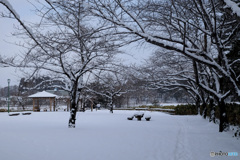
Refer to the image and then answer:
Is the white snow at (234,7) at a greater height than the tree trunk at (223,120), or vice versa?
the white snow at (234,7)

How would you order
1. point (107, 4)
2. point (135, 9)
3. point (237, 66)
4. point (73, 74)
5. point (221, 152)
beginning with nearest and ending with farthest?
point (221, 152) → point (107, 4) → point (135, 9) → point (73, 74) → point (237, 66)

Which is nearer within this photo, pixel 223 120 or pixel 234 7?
pixel 234 7

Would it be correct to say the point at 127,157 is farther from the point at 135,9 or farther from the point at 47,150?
the point at 135,9

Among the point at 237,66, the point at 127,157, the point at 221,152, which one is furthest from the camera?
the point at 237,66

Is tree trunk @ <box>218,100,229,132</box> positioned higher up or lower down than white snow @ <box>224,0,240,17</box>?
lower down

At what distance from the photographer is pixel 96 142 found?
7.97 m

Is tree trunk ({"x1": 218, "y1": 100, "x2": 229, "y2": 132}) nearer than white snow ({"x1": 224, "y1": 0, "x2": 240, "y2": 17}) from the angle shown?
No

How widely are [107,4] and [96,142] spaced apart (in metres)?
→ 4.84

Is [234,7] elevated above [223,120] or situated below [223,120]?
above

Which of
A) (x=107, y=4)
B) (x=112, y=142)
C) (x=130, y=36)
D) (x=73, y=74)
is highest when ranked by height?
(x=107, y=4)

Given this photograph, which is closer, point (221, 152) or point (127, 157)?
point (127, 157)

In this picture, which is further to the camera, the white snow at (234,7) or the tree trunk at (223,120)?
the tree trunk at (223,120)

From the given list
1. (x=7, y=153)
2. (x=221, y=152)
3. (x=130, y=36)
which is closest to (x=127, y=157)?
(x=221, y=152)

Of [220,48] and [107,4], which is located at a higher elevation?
[107,4]
